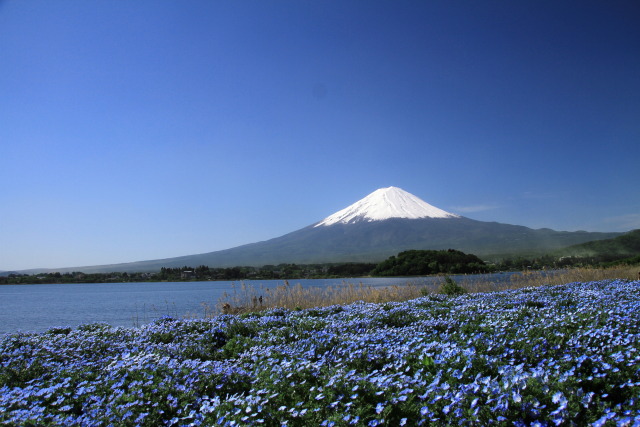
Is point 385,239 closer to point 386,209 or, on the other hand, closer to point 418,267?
point 386,209

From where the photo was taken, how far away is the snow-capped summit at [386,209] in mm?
125000

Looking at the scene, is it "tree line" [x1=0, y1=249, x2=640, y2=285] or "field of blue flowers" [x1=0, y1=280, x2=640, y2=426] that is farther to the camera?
"tree line" [x1=0, y1=249, x2=640, y2=285]

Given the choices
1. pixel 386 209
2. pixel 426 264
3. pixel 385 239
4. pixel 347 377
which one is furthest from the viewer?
pixel 386 209

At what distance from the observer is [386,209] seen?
130375 mm

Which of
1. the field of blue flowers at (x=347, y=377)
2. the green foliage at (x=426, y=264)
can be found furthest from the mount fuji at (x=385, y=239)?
the field of blue flowers at (x=347, y=377)

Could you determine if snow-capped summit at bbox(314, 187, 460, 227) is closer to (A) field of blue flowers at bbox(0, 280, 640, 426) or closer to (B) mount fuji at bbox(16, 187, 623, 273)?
(B) mount fuji at bbox(16, 187, 623, 273)

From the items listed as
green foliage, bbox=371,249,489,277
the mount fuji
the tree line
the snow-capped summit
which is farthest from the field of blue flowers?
the snow-capped summit

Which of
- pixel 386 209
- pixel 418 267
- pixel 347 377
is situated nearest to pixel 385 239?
pixel 386 209

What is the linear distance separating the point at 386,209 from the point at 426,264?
296 ft

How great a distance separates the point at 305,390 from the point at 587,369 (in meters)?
2.56

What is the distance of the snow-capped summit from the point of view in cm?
12500

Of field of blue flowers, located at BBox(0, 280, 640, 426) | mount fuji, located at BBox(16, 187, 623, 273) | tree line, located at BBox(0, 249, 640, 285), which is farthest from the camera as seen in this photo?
mount fuji, located at BBox(16, 187, 623, 273)

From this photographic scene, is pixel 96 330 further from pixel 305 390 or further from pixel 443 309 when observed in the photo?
pixel 443 309

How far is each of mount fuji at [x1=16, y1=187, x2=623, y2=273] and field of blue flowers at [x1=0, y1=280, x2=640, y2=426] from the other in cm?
7748
